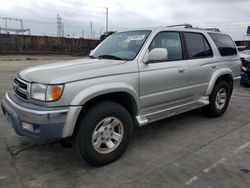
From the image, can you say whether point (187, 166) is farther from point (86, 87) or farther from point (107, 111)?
point (86, 87)

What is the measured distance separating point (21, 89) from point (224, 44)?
165 inches

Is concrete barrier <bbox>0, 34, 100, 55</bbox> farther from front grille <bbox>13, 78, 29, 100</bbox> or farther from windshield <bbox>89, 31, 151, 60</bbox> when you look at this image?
front grille <bbox>13, 78, 29, 100</bbox>

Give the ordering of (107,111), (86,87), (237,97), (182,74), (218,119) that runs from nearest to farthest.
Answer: (86,87) → (107,111) → (182,74) → (218,119) → (237,97)

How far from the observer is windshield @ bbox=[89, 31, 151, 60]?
12.2ft

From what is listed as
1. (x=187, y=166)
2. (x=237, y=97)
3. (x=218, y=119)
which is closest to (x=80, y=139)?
(x=187, y=166)

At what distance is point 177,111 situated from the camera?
13.9ft

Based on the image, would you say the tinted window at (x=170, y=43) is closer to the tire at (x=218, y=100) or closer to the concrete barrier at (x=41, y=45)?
the tire at (x=218, y=100)

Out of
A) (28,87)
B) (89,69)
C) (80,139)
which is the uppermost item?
(89,69)

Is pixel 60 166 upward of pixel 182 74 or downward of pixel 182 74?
downward

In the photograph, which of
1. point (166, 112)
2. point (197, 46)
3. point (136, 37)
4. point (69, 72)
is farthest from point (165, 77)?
point (69, 72)

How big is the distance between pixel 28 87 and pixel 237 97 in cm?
644

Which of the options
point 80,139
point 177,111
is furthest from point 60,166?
point 177,111

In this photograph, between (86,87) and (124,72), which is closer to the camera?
(86,87)

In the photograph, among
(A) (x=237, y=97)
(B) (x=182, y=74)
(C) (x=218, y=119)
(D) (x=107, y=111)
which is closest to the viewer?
(D) (x=107, y=111)
